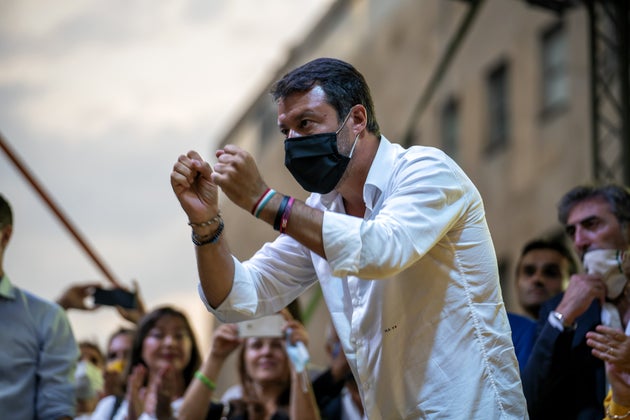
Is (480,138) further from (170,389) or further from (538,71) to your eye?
(170,389)

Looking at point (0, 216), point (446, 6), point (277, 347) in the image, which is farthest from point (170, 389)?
point (446, 6)

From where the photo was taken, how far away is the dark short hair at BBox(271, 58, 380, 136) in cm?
303

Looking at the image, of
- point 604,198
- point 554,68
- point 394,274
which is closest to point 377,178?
point 394,274

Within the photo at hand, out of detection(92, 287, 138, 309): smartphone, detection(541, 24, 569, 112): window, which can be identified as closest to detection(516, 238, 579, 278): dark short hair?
detection(92, 287, 138, 309): smartphone

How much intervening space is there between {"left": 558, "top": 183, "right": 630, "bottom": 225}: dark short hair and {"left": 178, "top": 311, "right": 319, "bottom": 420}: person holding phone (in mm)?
1389

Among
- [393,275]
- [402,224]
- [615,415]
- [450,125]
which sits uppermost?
[450,125]

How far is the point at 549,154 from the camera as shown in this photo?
46.9 feet

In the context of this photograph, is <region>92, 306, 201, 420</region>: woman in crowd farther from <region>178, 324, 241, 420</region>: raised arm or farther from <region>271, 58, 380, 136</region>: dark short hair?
<region>271, 58, 380, 136</region>: dark short hair

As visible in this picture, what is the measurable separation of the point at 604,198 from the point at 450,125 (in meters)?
13.1

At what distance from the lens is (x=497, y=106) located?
16203 mm

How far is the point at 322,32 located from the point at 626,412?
786 inches

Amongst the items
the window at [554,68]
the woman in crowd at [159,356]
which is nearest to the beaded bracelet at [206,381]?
the woman in crowd at [159,356]

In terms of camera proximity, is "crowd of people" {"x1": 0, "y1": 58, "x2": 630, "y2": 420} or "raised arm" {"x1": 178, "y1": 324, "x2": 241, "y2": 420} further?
"raised arm" {"x1": 178, "y1": 324, "x2": 241, "y2": 420}

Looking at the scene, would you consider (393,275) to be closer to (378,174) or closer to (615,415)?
(378,174)
